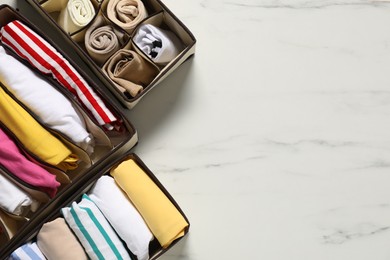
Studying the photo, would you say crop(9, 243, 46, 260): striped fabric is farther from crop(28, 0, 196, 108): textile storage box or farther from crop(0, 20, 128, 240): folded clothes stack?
crop(28, 0, 196, 108): textile storage box

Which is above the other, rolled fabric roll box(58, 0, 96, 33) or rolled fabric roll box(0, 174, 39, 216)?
rolled fabric roll box(58, 0, 96, 33)

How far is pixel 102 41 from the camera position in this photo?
1.13 metres

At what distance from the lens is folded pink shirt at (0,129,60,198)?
3.44 feet

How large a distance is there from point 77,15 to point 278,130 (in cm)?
42

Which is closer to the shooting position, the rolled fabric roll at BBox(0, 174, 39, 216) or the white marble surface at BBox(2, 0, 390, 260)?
the rolled fabric roll at BBox(0, 174, 39, 216)

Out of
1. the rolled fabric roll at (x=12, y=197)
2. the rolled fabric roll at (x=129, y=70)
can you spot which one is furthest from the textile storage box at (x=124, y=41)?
the rolled fabric roll at (x=12, y=197)

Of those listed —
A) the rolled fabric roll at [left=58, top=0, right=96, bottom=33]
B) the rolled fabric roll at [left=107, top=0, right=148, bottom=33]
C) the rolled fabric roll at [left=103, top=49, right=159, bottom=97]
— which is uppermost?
the rolled fabric roll at [left=58, top=0, right=96, bottom=33]

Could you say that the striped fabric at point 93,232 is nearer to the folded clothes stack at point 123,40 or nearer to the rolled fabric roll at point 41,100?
the rolled fabric roll at point 41,100

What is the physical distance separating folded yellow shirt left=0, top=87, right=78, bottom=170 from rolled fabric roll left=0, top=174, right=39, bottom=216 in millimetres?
64

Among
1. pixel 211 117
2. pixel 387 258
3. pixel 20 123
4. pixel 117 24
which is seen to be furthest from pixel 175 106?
pixel 387 258

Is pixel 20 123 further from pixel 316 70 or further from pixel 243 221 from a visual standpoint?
pixel 316 70

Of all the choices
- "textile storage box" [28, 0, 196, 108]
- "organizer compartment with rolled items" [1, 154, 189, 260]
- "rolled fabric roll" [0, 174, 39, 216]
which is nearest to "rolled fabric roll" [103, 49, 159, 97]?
"textile storage box" [28, 0, 196, 108]

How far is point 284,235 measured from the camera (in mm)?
1181

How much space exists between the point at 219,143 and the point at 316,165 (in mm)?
186
